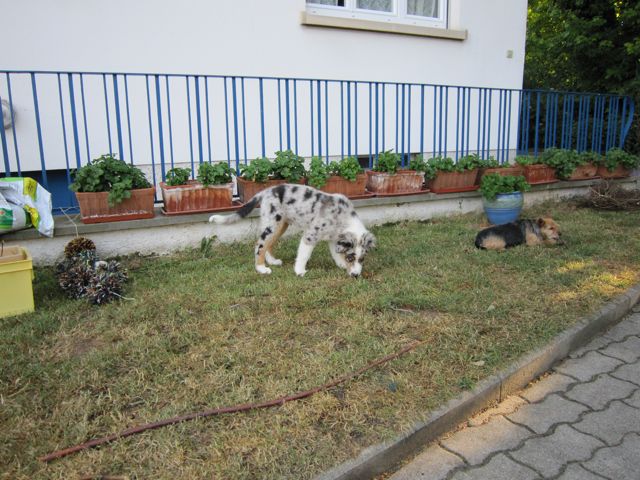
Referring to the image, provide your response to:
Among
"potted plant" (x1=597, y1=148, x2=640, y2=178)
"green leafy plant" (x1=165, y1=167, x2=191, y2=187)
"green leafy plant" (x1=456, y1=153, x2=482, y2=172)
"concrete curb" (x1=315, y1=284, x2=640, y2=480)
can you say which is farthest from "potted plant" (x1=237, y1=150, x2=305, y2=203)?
"potted plant" (x1=597, y1=148, x2=640, y2=178)

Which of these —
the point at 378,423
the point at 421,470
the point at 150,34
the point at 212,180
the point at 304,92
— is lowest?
the point at 421,470

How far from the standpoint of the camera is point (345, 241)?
14.6 ft

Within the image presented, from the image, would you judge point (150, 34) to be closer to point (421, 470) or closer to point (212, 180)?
point (212, 180)

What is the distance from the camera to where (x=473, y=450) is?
8.34 feet

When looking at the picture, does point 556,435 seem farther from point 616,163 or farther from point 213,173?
point 616,163

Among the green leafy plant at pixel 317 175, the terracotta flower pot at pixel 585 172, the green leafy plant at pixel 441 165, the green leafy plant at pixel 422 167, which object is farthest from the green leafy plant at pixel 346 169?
the terracotta flower pot at pixel 585 172

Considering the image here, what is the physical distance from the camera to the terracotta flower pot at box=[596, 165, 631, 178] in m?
9.01

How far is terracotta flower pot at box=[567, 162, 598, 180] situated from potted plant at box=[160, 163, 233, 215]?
6.06 m

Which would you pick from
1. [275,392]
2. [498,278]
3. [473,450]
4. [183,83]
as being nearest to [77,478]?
[275,392]

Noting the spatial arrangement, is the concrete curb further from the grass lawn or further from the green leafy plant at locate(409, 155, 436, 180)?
the green leafy plant at locate(409, 155, 436, 180)

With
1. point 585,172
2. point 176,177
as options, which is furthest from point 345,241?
point 585,172

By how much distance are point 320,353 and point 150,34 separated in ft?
17.6

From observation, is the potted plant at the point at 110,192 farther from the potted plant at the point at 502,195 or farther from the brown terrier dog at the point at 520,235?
the potted plant at the point at 502,195

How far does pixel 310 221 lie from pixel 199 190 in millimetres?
1506
